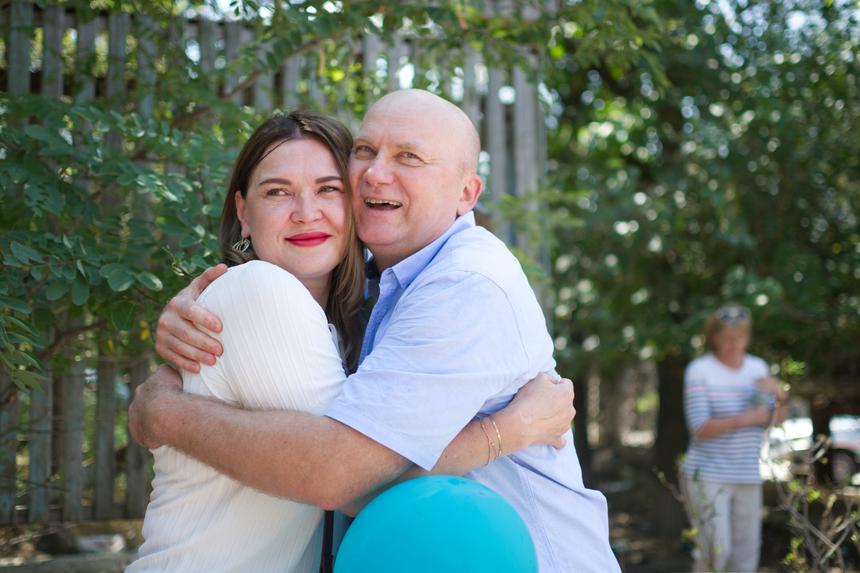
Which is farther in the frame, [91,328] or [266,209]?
[91,328]

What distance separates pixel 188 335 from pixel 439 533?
72 cm

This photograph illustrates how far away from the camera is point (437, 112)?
2510 mm

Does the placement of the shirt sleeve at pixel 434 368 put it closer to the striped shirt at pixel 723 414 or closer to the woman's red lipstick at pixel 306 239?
the woman's red lipstick at pixel 306 239

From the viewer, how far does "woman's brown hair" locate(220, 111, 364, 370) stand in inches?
98.2

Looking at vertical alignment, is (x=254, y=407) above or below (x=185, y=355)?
below

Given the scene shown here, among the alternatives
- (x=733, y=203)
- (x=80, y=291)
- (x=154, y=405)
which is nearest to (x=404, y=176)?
(x=154, y=405)

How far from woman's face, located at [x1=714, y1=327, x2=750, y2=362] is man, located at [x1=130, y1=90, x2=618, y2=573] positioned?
12.9ft

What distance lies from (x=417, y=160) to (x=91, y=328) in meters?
1.78

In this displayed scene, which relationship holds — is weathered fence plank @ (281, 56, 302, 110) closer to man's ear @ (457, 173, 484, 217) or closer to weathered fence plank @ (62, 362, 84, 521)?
weathered fence plank @ (62, 362, 84, 521)

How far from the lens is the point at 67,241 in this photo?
2854 mm

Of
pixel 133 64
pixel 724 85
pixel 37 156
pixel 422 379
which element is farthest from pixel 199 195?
pixel 724 85

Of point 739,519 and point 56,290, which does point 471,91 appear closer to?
point 739,519

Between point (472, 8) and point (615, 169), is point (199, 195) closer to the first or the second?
point (472, 8)

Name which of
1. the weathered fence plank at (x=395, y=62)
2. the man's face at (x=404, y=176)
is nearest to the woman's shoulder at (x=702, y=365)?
the weathered fence plank at (x=395, y=62)
